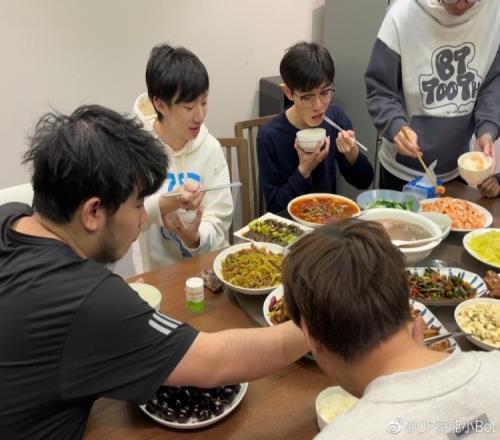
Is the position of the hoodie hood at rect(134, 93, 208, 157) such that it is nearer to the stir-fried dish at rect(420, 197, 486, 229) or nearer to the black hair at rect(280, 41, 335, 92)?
the black hair at rect(280, 41, 335, 92)

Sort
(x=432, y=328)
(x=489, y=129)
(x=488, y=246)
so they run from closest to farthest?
1. (x=432, y=328)
2. (x=488, y=246)
3. (x=489, y=129)

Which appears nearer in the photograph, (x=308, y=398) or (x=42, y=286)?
(x=42, y=286)

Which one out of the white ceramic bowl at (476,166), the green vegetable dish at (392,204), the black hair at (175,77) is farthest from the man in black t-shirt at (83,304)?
the white ceramic bowl at (476,166)

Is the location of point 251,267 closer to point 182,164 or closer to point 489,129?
point 182,164

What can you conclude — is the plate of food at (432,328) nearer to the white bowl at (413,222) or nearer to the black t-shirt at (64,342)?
the white bowl at (413,222)

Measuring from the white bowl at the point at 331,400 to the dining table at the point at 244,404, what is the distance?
0.13 feet

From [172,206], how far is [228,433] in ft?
2.96

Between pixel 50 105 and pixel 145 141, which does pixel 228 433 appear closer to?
pixel 145 141

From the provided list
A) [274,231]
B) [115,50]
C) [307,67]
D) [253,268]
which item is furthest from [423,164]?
[115,50]

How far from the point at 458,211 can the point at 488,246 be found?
11.5 inches

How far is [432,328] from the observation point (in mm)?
1303

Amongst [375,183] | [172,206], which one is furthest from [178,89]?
[375,183]

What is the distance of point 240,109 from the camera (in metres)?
3.63

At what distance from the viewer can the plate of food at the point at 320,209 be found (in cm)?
196
